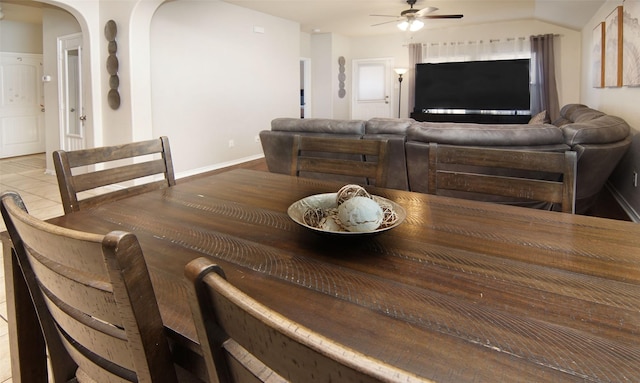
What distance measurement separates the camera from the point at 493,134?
9.27 feet

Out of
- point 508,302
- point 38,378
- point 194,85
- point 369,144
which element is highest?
point 194,85

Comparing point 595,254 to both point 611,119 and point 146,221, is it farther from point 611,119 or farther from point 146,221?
point 611,119

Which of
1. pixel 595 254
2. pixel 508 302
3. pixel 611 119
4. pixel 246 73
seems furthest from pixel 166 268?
pixel 246 73

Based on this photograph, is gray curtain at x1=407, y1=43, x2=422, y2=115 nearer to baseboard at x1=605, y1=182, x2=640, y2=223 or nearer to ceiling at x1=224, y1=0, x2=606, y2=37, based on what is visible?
ceiling at x1=224, y1=0, x2=606, y2=37

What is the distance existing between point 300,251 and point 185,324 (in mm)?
378

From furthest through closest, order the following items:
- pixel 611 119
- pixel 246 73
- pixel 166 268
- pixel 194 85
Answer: pixel 246 73 → pixel 194 85 → pixel 611 119 → pixel 166 268

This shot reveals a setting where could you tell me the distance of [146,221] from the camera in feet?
3.96

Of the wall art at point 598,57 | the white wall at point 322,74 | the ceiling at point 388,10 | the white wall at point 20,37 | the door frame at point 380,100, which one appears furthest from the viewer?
the door frame at point 380,100

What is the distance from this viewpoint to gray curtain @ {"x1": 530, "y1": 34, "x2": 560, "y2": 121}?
286 inches

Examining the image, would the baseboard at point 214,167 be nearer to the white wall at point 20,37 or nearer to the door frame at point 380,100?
the door frame at point 380,100

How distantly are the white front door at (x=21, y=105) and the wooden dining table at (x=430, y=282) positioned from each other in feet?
25.0

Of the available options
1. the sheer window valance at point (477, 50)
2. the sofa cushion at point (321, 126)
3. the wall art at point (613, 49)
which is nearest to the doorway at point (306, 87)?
the sheer window valance at point (477, 50)

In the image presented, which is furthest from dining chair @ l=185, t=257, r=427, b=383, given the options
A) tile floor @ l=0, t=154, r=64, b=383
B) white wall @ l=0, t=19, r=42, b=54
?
white wall @ l=0, t=19, r=42, b=54

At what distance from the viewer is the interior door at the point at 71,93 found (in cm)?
490
